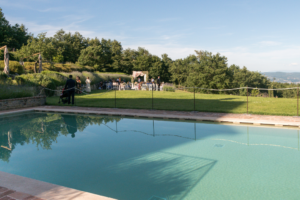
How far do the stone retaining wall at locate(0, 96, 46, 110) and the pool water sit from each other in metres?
3.82

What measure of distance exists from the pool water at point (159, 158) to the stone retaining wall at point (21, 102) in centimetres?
382

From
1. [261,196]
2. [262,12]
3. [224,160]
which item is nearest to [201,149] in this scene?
[224,160]

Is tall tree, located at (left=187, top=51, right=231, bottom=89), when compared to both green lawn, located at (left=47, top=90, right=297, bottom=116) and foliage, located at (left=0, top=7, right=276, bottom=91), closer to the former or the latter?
foliage, located at (left=0, top=7, right=276, bottom=91)

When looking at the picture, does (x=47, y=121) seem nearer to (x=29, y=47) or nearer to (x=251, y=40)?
(x=29, y=47)

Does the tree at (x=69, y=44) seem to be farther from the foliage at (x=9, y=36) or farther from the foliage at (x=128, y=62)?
the foliage at (x=9, y=36)

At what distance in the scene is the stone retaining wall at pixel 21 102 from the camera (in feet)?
38.8

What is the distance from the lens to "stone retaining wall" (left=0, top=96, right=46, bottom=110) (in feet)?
38.8

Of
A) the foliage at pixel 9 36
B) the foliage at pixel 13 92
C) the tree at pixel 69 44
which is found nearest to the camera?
the foliage at pixel 13 92

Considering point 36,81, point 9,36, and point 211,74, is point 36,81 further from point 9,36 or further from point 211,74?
point 211,74

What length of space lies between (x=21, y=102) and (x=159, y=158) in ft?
35.2

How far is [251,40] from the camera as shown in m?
36.8

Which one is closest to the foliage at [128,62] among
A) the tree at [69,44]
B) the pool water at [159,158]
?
the tree at [69,44]

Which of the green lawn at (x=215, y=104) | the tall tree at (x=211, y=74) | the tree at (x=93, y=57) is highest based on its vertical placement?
the tree at (x=93, y=57)

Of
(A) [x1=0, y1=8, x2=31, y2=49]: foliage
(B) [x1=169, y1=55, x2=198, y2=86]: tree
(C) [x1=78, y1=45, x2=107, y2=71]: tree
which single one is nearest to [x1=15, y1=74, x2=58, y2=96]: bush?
(A) [x1=0, y1=8, x2=31, y2=49]: foliage
